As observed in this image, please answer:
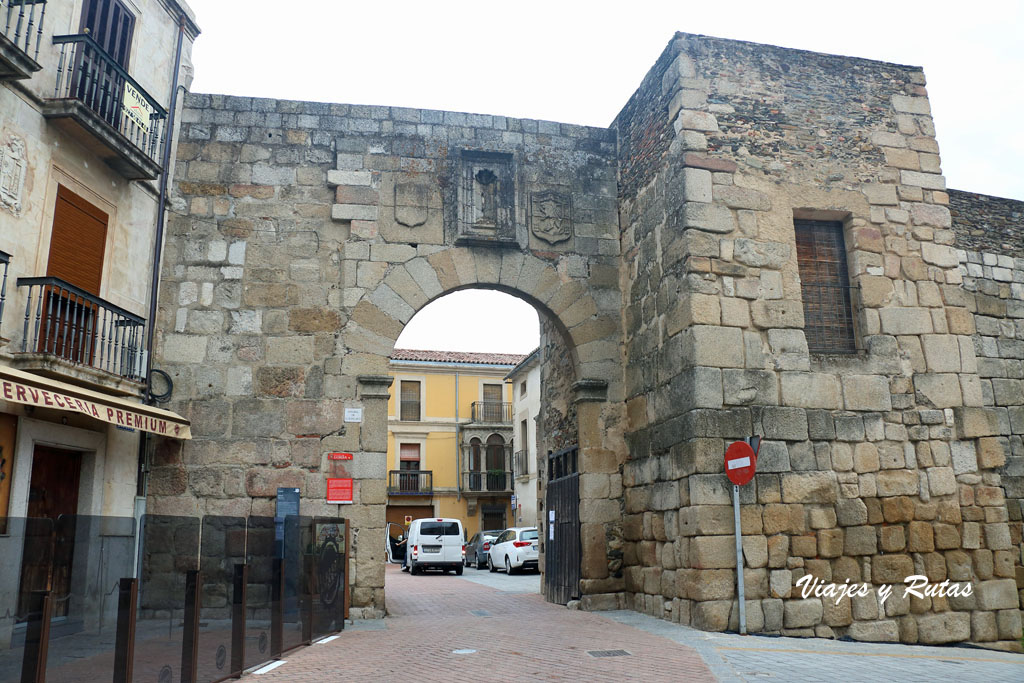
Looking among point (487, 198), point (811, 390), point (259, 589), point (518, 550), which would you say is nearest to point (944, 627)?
point (811, 390)

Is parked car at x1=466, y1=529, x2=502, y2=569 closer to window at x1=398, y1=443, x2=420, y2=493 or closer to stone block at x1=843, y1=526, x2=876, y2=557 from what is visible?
window at x1=398, y1=443, x2=420, y2=493

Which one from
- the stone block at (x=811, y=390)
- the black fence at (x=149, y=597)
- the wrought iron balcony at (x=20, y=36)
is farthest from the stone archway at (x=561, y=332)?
the wrought iron balcony at (x=20, y=36)

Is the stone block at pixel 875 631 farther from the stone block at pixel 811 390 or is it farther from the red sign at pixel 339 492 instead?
the red sign at pixel 339 492

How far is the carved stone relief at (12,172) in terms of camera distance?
6746 millimetres

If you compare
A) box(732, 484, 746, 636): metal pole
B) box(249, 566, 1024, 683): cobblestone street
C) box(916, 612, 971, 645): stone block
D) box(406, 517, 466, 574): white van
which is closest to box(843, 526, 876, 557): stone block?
box(916, 612, 971, 645): stone block

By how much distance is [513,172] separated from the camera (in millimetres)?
9719

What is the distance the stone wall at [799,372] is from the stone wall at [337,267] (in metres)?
1.09

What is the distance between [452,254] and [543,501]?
4.20 metres

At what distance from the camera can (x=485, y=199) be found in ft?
31.4

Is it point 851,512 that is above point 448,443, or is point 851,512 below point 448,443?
below

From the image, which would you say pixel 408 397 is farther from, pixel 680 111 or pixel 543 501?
pixel 680 111

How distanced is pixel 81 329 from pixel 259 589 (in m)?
3.28

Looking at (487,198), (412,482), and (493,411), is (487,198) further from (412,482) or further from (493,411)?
(493,411)

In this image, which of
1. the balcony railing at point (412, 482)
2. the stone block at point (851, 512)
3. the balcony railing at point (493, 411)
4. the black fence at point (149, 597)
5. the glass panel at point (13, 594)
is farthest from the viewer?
the balcony railing at point (493, 411)
